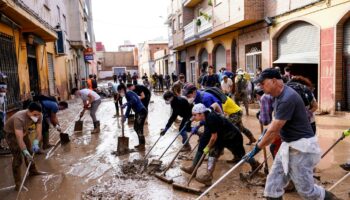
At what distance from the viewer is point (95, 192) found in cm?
468

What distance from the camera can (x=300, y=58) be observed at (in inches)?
442

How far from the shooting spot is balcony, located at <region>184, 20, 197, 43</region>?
826 inches

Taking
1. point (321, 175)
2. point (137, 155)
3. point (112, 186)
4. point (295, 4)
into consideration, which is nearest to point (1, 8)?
point (137, 155)

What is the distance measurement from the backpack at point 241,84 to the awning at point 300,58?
7.69ft

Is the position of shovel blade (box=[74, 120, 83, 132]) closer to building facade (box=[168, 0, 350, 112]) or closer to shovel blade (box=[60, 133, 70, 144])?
shovel blade (box=[60, 133, 70, 144])

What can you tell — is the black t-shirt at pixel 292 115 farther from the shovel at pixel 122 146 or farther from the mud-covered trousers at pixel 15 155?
the shovel at pixel 122 146

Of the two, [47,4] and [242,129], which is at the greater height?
[47,4]

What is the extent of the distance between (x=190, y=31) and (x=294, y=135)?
19.6m

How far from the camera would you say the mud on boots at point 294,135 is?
3.00 meters

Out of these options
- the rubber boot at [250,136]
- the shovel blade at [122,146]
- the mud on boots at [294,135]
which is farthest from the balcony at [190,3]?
the mud on boots at [294,135]

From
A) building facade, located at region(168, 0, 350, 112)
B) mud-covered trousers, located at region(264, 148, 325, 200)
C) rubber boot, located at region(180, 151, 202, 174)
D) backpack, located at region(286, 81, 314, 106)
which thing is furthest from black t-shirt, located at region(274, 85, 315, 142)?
building facade, located at region(168, 0, 350, 112)

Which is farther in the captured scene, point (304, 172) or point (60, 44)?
point (60, 44)

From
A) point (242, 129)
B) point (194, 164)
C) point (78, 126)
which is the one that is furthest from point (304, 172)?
point (78, 126)

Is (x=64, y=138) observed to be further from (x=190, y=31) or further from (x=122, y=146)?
(x=190, y=31)
